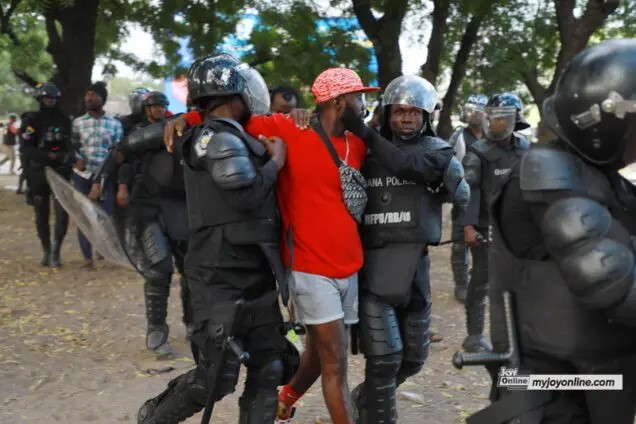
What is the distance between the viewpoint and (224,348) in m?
3.73

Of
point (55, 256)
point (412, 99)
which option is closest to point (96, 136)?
point (55, 256)

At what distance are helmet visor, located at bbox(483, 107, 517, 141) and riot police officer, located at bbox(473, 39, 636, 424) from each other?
3.67 m

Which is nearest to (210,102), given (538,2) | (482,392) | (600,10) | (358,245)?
(358,245)

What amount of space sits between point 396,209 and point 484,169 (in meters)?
2.43

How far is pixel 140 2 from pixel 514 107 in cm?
885

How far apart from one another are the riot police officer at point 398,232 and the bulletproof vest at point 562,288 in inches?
55.9

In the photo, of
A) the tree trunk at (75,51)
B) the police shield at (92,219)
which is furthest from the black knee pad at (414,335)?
the tree trunk at (75,51)

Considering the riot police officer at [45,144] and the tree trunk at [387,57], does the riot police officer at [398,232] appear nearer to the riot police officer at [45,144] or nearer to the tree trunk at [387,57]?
the riot police officer at [45,144]

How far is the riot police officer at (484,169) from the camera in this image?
6.36 meters

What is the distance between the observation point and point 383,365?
4105mm

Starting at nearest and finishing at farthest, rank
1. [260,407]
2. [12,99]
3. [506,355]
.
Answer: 1. [506,355]
2. [260,407]
3. [12,99]

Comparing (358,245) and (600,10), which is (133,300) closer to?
(358,245)

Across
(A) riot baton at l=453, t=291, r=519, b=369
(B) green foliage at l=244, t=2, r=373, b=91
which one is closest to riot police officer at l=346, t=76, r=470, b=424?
(A) riot baton at l=453, t=291, r=519, b=369

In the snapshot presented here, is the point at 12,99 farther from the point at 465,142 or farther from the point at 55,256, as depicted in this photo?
the point at 465,142
